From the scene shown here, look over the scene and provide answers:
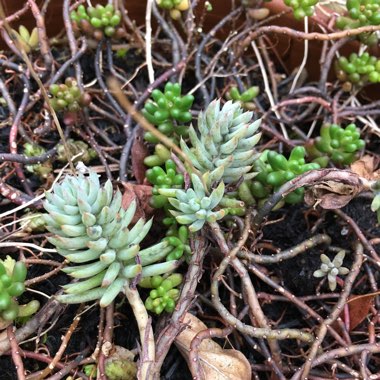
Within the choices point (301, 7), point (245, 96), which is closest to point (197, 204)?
point (245, 96)

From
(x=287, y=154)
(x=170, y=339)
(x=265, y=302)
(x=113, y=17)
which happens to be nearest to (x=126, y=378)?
(x=170, y=339)

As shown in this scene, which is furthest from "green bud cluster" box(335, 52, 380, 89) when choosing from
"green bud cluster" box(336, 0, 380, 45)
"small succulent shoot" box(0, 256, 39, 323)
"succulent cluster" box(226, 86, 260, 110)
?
"small succulent shoot" box(0, 256, 39, 323)

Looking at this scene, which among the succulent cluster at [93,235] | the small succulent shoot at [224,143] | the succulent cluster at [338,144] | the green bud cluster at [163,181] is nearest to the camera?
the succulent cluster at [93,235]

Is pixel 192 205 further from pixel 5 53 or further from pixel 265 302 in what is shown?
pixel 5 53

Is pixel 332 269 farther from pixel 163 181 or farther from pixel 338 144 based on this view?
pixel 163 181

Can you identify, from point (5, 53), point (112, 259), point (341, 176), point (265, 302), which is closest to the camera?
point (112, 259)

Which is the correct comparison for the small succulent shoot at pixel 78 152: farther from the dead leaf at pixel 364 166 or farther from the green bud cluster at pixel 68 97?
the dead leaf at pixel 364 166

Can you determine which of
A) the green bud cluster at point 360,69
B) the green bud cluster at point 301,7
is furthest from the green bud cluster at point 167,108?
the green bud cluster at point 360,69
